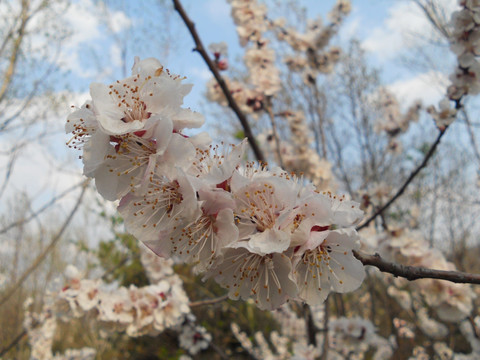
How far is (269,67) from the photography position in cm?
336

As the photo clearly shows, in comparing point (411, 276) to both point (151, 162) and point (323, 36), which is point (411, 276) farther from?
point (323, 36)

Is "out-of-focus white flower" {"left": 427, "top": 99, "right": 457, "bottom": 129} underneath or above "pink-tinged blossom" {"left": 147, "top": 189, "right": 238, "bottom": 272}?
above

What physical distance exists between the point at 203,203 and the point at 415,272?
0.55 meters

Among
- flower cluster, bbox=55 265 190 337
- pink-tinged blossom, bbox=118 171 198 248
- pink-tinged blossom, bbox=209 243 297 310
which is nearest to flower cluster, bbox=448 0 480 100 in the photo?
pink-tinged blossom, bbox=209 243 297 310

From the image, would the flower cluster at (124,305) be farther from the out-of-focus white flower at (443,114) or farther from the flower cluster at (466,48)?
the flower cluster at (466,48)

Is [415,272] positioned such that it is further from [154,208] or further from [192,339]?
[192,339]

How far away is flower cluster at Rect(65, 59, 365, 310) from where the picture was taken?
787mm

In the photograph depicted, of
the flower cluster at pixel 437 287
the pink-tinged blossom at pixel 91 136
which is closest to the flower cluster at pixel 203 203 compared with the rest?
the pink-tinged blossom at pixel 91 136

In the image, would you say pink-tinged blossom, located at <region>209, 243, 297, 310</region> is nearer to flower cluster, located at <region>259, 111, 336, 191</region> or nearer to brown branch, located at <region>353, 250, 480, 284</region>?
brown branch, located at <region>353, 250, 480, 284</region>

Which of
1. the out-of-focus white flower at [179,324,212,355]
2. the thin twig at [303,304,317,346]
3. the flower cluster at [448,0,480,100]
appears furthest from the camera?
the out-of-focus white flower at [179,324,212,355]

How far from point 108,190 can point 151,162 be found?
15cm

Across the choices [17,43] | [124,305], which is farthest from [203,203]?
[17,43]

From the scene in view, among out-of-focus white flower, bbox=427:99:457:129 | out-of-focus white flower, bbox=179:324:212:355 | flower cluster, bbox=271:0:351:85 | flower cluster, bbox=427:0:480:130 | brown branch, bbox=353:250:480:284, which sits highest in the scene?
flower cluster, bbox=271:0:351:85

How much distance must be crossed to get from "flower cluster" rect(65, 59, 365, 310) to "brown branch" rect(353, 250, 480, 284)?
27 millimetres
